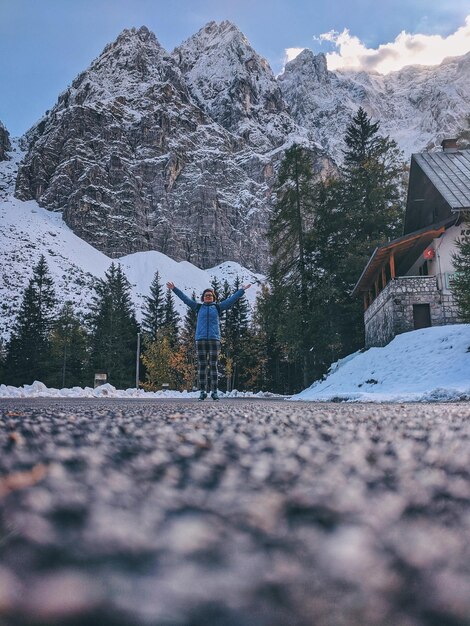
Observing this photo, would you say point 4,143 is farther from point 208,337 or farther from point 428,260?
point 208,337

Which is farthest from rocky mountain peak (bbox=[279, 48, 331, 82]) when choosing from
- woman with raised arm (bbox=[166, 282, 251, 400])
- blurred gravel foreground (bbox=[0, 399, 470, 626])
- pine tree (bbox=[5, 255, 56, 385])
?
blurred gravel foreground (bbox=[0, 399, 470, 626])

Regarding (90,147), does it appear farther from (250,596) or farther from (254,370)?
(250,596)

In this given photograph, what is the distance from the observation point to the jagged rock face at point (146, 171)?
342 feet

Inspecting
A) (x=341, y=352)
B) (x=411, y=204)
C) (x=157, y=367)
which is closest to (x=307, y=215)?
(x=411, y=204)

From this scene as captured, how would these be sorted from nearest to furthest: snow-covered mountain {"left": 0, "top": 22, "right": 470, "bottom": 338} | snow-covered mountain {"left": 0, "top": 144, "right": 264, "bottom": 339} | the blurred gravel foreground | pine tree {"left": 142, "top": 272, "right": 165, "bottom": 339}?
the blurred gravel foreground, pine tree {"left": 142, "top": 272, "right": 165, "bottom": 339}, snow-covered mountain {"left": 0, "top": 144, "right": 264, "bottom": 339}, snow-covered mountain {"left": 0, "top": 22, "right": 470, "bottom": 338}

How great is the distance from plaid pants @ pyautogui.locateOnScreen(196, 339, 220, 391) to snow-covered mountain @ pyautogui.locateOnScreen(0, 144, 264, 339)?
61634 mm

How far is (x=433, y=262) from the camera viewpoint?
Answer: 18.5 meters

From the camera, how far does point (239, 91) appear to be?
13962 cm

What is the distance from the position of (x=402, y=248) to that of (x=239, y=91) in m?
138

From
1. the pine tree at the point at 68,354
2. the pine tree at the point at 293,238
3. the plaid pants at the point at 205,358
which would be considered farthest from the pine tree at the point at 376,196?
the pine tree at the point at 68,354

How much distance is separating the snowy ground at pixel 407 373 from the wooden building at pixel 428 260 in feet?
5.46

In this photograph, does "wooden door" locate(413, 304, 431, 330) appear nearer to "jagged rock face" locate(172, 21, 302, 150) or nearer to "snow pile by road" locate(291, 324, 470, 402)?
"snow pile by road" locate(291, 324, 470, 402)

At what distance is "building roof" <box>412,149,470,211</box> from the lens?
55.1 ft

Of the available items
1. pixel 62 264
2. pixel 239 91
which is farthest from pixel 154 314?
pixel 239 91
